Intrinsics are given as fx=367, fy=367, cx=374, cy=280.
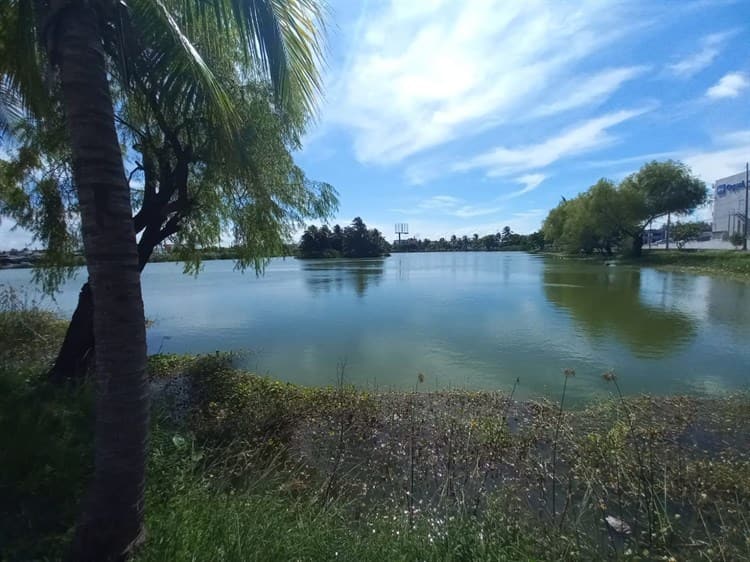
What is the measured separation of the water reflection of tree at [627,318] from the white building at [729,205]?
1572 inches

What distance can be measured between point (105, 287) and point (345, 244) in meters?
77.2

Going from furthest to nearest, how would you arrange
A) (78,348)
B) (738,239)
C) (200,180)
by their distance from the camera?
(738,239) < (200,180) < (78,348)

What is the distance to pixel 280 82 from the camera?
2.65m

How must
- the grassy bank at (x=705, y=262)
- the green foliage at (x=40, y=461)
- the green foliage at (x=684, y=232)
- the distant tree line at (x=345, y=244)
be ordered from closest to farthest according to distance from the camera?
1. the green foliage at (x=40, y=461)
2. the grassy bank at (x=705, y=262)
3. the green foliage at (x=684, y=232)
4. the distant tree line at (x=345, y=244)

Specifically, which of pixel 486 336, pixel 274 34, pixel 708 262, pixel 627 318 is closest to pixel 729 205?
pixel 708 262

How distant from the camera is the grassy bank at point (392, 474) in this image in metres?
2.23

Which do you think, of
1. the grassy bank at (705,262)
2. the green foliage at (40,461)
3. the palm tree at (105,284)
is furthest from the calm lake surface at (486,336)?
the grassy bank at (705,262)

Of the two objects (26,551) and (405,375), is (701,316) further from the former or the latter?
(26,551)

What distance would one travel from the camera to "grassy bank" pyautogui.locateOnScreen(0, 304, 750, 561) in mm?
2232

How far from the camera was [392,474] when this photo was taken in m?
3.76

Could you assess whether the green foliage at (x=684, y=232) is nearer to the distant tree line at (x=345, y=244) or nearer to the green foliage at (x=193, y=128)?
the distant tree line at (x=345, y=244)

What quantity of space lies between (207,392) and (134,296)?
4.51 m

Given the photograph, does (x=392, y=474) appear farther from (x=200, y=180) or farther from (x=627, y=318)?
(x=627, y=318)

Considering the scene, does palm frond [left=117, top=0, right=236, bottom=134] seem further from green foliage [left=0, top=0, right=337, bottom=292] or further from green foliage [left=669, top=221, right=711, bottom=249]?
green foliage [left=669, top=221, right=711, bottom=249]
